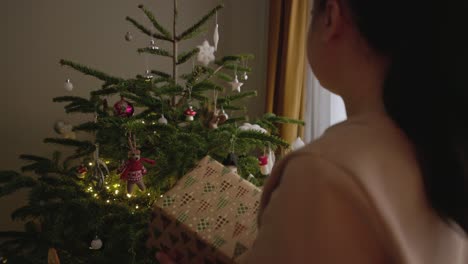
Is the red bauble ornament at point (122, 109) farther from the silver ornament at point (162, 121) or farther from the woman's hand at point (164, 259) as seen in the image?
the woman's hand at point (164, 259)

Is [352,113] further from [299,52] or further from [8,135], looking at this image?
[8,135]

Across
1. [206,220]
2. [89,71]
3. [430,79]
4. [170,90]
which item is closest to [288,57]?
[170,90]

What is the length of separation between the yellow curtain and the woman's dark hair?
5.30 ft

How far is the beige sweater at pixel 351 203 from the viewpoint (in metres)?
0.36

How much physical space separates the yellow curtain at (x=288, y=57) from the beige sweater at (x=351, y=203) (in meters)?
1.63

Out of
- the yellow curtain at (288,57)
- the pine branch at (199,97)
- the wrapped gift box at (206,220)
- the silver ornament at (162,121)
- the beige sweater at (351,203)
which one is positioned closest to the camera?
the beige sweater at (351,203)

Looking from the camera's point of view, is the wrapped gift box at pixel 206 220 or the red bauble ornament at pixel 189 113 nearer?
the wrapped gift box at pixel 206 220

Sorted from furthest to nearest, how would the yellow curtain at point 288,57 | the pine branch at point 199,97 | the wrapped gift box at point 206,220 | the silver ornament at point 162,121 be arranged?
the yellow curtain at point 288,57, the pine branch at point 199,97, the silver ornament at point 162,121, the wrapped gift box at point 206,220

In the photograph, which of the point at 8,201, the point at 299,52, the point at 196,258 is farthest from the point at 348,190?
the point at 8,201

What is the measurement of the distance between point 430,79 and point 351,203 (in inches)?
5.8

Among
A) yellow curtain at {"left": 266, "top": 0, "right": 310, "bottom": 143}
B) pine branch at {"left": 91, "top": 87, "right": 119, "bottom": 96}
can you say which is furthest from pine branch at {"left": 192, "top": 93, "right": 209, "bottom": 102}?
yellow curtain at {"left": 266, "top": 0, "right": 310, "bottom": 143}

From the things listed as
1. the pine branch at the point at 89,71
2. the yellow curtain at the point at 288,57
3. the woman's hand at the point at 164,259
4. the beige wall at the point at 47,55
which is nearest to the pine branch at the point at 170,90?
the pine branch at the point at 89,71

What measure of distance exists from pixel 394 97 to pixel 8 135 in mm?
2131

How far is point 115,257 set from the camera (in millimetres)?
1230
